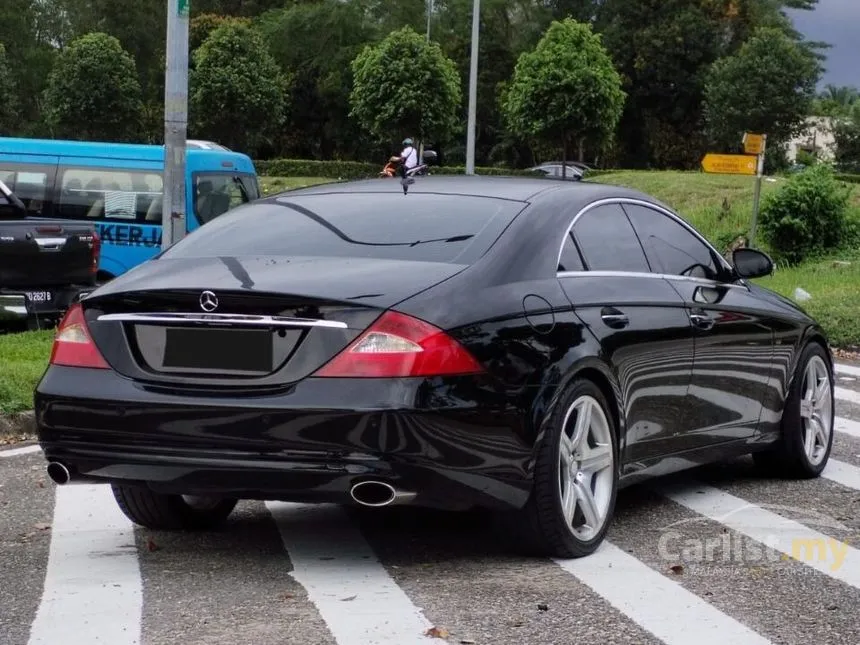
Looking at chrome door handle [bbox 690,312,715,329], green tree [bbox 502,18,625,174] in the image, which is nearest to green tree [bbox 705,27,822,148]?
green tree [bbox 502,18,625,174]

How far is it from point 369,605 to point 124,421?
1.09 m

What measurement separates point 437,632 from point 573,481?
125cm

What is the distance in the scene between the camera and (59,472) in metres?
5.48

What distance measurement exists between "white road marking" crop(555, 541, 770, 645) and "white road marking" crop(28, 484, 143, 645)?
161cm

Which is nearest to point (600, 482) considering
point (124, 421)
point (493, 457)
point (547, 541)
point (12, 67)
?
point (547, 541)

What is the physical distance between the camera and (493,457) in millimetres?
5250

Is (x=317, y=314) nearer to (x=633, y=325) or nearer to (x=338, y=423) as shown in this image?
(x=338, y=423)

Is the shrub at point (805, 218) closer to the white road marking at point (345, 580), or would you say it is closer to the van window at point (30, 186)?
the van window at point (30, 186)

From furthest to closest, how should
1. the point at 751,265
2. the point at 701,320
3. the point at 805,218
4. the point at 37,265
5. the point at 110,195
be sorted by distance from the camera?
1. the point at 805,218
2. the point at 110,195
3. the point at 37,265
4. the point at 751,265
5. the point at 701,320

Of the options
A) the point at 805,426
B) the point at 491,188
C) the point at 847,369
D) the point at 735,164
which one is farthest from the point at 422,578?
the point at 735,164

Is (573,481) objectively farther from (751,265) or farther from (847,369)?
(847,369)

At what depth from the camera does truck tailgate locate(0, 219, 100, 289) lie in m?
13.8

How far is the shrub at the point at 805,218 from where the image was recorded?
79.3ft

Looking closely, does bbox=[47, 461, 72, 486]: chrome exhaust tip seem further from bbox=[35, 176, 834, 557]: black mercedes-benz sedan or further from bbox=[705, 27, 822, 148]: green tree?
bbox=[705, 27, 822, 148]: green tree
